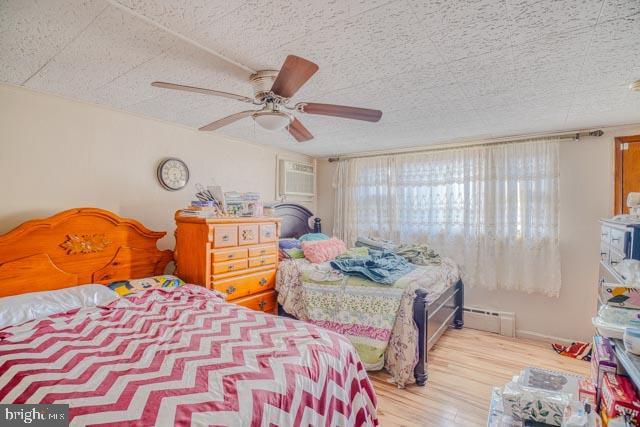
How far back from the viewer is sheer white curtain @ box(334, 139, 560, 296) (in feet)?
10.9

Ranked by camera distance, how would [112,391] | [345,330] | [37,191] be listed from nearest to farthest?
[112,391] < [37,191] < [345,330]

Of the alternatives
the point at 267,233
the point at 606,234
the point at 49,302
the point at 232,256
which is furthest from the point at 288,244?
the point at 606,234

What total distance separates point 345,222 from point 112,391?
374 centimetres

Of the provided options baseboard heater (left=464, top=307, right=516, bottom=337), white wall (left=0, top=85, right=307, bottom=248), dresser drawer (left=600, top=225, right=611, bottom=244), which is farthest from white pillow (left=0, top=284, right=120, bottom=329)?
baseboard heater (left=464, top=307, right=516, bottom=337)

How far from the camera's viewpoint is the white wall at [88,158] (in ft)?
6.88

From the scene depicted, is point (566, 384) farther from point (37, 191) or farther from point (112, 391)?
point (37, 191)

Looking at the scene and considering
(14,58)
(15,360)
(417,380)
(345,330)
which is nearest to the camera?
(15,360)

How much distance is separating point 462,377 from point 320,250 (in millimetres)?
1718

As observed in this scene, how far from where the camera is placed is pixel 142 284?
2.32m

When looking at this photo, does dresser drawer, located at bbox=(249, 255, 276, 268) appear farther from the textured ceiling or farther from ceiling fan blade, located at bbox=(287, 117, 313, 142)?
the textured ceiling

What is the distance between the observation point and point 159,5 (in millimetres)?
1259

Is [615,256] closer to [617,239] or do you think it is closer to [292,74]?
[617,239]

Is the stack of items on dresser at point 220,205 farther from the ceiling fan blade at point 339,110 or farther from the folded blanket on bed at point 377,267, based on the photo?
the ceiling fan blade at point 339,110

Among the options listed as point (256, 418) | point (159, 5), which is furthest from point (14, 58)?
point (256, 418)
